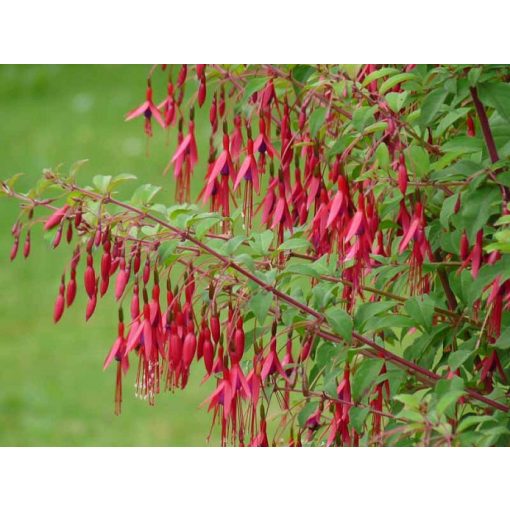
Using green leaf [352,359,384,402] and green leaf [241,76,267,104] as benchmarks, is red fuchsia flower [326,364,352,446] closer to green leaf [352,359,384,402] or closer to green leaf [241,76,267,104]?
green leaf [352,359,384,402]

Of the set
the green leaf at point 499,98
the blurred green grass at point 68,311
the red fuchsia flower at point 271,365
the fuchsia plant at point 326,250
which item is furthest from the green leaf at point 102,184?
the blurred green grass at point 68,311

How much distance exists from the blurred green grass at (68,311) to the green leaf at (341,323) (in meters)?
0.76

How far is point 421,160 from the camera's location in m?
1.42

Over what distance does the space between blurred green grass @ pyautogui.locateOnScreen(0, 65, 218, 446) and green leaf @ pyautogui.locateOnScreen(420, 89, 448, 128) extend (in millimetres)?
925

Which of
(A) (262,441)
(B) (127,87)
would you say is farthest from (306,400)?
(B) (127,87)

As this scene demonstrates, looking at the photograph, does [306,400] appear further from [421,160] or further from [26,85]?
[26,85]

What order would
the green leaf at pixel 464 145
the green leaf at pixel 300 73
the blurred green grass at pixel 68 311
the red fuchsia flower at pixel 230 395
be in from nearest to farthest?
→ the red fuchsia flower at pixel 230 395
the green leaf at pixel 464 145
the green leaf at pixel 300 73
the blurred green grass at pixel 68 311

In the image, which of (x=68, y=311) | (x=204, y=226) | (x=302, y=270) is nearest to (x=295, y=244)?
(x=302, y=270)

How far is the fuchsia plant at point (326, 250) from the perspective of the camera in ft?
4.41

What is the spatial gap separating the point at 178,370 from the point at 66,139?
5187mm

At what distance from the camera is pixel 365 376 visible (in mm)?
1446

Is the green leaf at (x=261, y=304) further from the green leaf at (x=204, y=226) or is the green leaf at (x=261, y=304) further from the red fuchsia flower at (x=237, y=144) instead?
the red fuchsia flower at (x=237, y=144)

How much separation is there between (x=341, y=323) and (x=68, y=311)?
376 centimetres

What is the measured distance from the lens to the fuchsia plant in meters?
1.34
